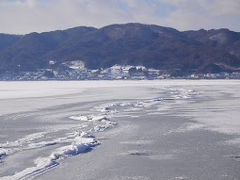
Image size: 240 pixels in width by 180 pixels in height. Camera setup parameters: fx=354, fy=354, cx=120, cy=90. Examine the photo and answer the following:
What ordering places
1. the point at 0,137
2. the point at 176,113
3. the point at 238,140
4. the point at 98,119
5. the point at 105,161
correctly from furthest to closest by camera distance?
1. the point at 176,113
2. the point at 98,119
3. the point at 0,137
4. the point at 238,140
5. the point at 105,161

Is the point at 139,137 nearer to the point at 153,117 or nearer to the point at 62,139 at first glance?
the point at 62,139

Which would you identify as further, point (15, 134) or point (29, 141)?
point (15, 134)

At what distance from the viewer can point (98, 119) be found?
64.0ft

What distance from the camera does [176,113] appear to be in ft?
72.8

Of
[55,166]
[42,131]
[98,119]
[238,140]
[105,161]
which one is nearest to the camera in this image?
[55,166]

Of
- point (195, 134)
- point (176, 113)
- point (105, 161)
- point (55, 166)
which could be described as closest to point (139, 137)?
point (195, 134)

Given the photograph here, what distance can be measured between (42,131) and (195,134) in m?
6.81

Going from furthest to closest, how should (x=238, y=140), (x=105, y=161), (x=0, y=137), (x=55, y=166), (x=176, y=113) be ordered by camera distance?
1. (x=176, y=113)
2. (x=0, y=137)
3. (x=238, y=140)
4. (x=105, y=161)
5. (x=55, y=166)

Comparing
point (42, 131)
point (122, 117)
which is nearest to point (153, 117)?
point (122, 117)

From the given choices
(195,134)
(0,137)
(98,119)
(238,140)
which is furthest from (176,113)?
(0,137)

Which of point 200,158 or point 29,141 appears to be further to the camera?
point 29,141

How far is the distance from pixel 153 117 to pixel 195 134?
546cm

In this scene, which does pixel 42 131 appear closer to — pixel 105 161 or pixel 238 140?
pixel 105 161

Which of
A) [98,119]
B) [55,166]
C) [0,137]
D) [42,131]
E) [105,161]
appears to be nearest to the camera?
[55,166]
